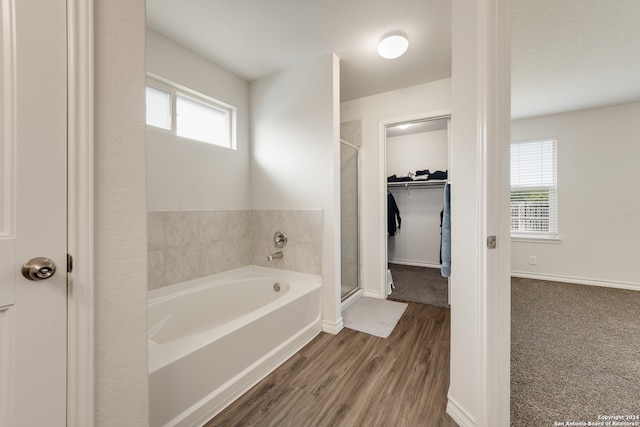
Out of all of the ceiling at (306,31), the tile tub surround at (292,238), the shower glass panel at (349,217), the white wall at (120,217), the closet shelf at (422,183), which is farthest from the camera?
the closet shelf at (422,183)

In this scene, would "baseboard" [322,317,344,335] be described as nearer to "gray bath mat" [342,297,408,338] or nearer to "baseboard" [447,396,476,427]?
"gray bath mat" [342,297,408,338]

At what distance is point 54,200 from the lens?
71 cm

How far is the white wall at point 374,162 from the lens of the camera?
2.92m

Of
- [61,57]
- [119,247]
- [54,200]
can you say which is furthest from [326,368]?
[61,57]

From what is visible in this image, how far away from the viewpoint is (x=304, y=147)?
2.40 m

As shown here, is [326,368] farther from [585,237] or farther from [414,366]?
[585,237]

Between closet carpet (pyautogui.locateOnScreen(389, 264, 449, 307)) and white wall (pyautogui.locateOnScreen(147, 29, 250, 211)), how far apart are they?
7.40ft

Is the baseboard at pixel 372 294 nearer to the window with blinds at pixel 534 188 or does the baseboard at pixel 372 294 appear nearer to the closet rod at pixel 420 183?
the closet rod at pixel 420 183

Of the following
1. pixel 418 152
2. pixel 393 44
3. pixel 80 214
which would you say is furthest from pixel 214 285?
pixel 418 152

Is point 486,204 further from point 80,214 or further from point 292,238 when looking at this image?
point 292,238

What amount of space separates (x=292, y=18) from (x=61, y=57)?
1612 mm

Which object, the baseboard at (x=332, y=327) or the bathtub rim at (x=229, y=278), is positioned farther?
the baseboard at (x=332, y=327)

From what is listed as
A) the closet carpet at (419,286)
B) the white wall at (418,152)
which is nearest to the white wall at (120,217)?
the closet carpet at (419,286)

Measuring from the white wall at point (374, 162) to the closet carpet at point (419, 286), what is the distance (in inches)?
16.4
